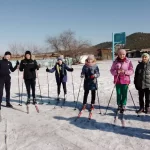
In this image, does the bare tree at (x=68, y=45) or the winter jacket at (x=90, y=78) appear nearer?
the winter jacket at (x=90, y=78)

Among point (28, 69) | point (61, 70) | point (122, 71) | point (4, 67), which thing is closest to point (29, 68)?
point (28, 69)

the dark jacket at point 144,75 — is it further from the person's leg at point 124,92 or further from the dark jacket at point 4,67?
the dark jacket at point 4,67

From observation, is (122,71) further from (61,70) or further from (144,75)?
(61,70)

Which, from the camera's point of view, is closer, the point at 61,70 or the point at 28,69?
the point at 28,69

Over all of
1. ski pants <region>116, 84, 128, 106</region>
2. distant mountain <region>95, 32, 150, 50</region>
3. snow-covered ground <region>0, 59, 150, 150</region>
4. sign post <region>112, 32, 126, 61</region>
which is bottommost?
snow-covered ground <region>0, 59, 150, 150</region>

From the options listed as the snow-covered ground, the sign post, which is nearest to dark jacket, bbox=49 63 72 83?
the snow-covered ground

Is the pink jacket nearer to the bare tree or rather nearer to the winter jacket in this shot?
the winter jacket

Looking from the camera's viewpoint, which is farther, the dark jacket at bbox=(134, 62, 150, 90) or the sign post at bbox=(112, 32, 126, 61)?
the sign post at bbox=(112, 32, 126, 61)

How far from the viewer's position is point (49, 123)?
597 centimetres

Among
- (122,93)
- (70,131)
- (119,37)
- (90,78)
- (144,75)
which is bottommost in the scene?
(70,131)

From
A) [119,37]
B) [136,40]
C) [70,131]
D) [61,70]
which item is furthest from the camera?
[136,40]

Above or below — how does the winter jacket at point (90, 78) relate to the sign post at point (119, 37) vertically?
below

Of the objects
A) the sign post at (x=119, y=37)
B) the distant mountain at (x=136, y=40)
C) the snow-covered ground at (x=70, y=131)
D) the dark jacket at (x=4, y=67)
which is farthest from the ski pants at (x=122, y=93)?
the distant mountain at (x=136, y=40)

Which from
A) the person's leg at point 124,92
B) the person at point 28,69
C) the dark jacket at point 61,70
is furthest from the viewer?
the dark jacket at point 61,70
